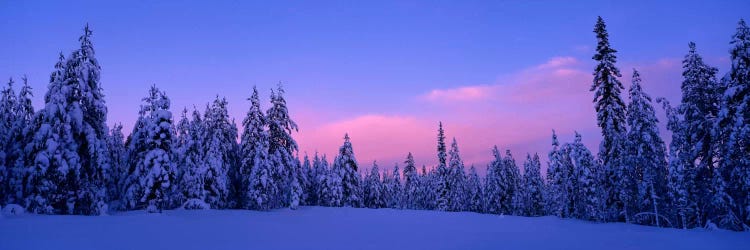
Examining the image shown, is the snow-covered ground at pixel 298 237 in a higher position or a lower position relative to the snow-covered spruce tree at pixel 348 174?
lower

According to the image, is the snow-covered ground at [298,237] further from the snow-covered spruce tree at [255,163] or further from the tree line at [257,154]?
the snow-covered spruce tree at [255,163]

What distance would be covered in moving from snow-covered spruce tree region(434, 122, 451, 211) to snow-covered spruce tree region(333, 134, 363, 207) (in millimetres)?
13234

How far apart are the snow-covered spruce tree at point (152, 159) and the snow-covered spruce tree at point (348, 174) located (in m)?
26.9

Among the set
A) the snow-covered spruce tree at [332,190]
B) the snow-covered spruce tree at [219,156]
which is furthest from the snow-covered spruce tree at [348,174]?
the snow-covered spruce tree at [219,156]

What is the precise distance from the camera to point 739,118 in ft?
76.1

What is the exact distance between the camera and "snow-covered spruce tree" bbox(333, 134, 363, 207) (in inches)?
2153

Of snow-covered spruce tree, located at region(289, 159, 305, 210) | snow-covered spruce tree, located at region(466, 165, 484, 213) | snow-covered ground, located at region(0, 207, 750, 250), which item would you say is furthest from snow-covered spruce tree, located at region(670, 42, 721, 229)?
snow-covered spruce tree, located at region(466, 165, 484, 213)

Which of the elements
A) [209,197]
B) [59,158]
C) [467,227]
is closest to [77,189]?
[59,158]

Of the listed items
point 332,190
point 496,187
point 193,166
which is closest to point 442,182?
point 496,187

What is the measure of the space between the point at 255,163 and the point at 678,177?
29.7 meters

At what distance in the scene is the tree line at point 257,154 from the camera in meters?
24.5

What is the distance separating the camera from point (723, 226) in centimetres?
2492

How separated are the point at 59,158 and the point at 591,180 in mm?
42964

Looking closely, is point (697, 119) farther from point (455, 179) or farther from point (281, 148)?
point (455, 179)
